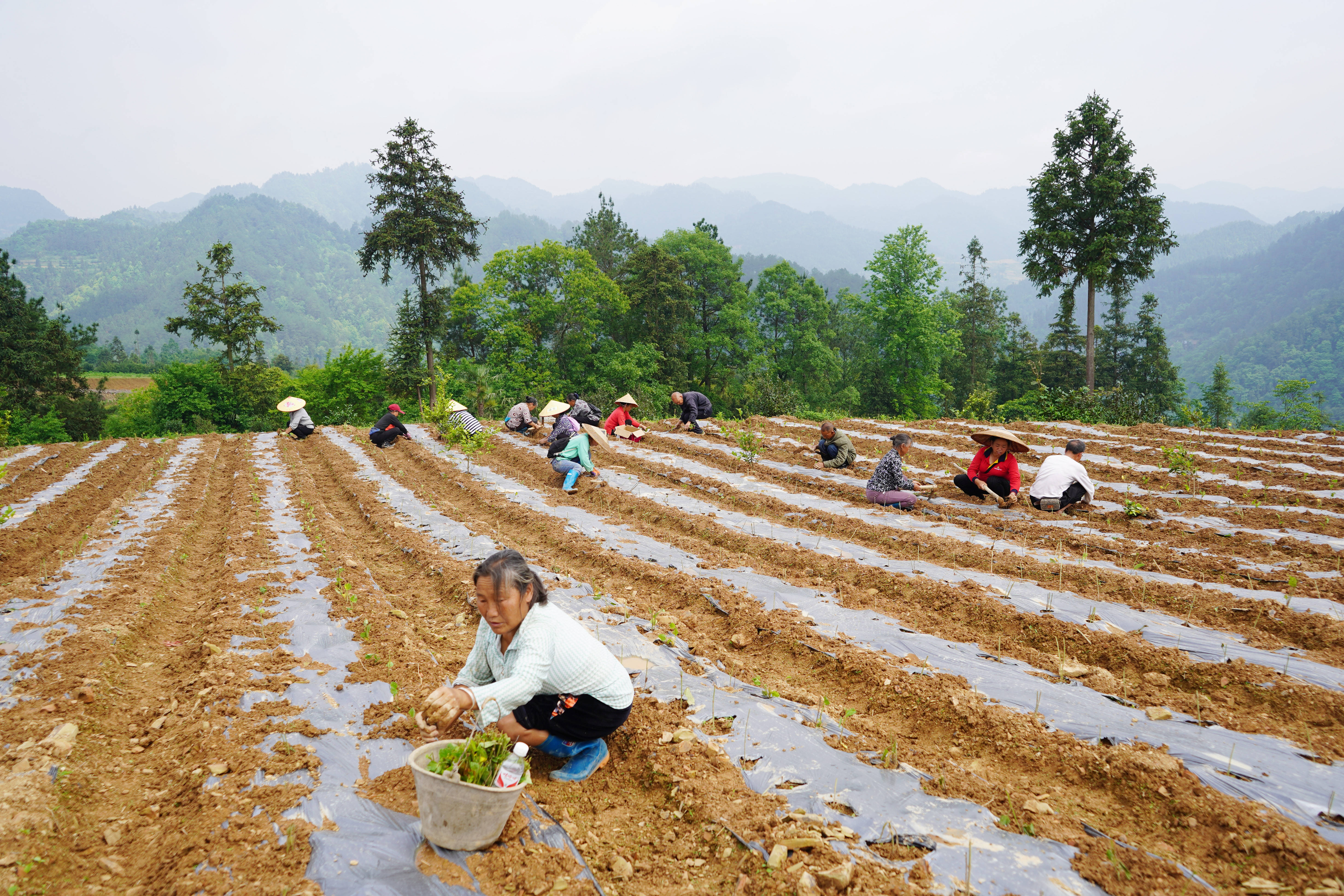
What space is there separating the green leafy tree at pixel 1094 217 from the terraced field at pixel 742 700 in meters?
15.5

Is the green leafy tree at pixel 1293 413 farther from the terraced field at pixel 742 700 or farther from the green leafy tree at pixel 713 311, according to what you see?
the green leafy tree at pixel 713 311

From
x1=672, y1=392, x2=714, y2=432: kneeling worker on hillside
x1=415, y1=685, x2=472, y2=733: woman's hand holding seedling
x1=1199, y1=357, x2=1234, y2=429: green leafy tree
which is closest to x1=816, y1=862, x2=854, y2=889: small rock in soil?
x1=415, y1=685, x2=472, y2=733: woman's hand holding seedling

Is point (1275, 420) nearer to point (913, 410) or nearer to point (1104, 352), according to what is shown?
point (1104, 352)

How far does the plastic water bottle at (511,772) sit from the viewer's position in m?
2.40

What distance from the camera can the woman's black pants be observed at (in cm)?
776

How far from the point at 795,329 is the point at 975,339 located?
1313cm

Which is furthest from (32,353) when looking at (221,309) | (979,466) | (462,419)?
(979,466)

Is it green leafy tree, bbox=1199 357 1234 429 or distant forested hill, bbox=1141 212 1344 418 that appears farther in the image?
distant forested hill, bbox=1141 212 1344 418

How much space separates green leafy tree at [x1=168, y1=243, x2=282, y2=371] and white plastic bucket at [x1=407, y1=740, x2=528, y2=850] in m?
31.1

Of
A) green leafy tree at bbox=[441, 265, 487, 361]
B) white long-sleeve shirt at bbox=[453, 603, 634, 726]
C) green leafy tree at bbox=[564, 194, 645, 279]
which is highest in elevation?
green leafy tree at bbox=[564, 194, 645, 279]

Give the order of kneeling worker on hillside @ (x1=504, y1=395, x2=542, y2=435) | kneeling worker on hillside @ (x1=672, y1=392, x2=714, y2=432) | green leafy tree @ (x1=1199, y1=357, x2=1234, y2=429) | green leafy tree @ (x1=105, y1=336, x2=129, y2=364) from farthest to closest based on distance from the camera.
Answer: green leafy tree @ (x1=105, y1=336, x2=129, y2=364), green leafy tree @ (x1=1199, y1=357, x2=1234, y2=429), kneeling worker on hillside @ (x1=672, y1=392, x2=714, y2=432), kneeling worker on hillside @ (x1=504, y1=395, x2=542, y2=435)

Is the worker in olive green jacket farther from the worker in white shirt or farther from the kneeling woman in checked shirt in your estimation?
the kneeling woman in checked shirt

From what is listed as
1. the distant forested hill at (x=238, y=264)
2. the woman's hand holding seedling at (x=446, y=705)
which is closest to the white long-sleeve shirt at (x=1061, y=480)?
the woman's hand holding seedling at (x=446, y=705)

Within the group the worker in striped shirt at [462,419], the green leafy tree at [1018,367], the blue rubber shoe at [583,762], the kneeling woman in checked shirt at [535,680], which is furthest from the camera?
the green leafy tree at [1018,367]
